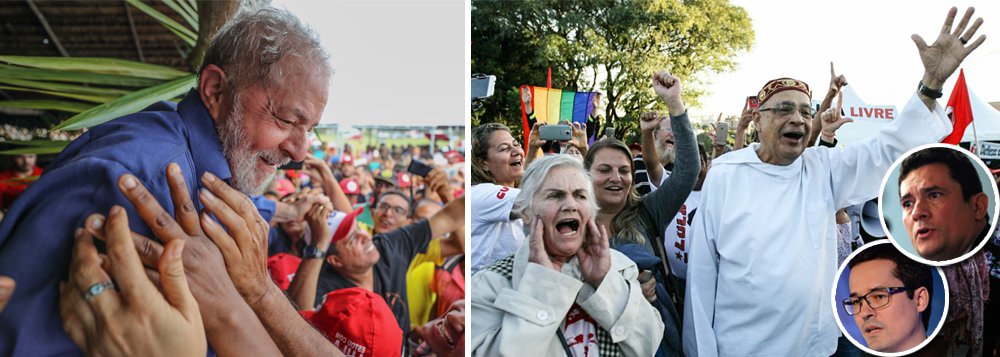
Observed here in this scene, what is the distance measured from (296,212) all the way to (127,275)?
564 millimetres

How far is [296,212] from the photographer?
2.81 meters

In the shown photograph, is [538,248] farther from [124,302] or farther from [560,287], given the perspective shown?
[124,302]

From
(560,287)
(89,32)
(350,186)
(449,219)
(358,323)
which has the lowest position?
(358,323)

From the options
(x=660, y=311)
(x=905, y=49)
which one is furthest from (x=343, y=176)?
(x=905, y=49)

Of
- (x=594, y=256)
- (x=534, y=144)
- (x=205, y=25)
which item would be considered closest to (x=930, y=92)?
(x=594, y=256)

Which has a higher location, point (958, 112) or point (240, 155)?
point (958, 112)

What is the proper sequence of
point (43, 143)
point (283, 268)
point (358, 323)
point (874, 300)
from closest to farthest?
point (43, 143), point (283, 268), point (358, 323), point (874, 300)

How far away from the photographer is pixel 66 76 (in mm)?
2580

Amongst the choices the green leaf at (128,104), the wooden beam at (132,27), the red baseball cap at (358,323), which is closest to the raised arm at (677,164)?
the red baseball cap at (358,323)

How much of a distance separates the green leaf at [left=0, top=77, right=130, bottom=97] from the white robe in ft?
7.17

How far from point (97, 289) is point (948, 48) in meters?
3.04

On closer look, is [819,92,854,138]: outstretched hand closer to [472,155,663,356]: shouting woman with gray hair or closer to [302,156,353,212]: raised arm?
[472,155,663,356]: shouting woman with gray hair

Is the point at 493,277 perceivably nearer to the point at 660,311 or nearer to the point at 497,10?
the point at 660,311

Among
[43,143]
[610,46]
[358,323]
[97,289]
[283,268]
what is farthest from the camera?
[610,46]
